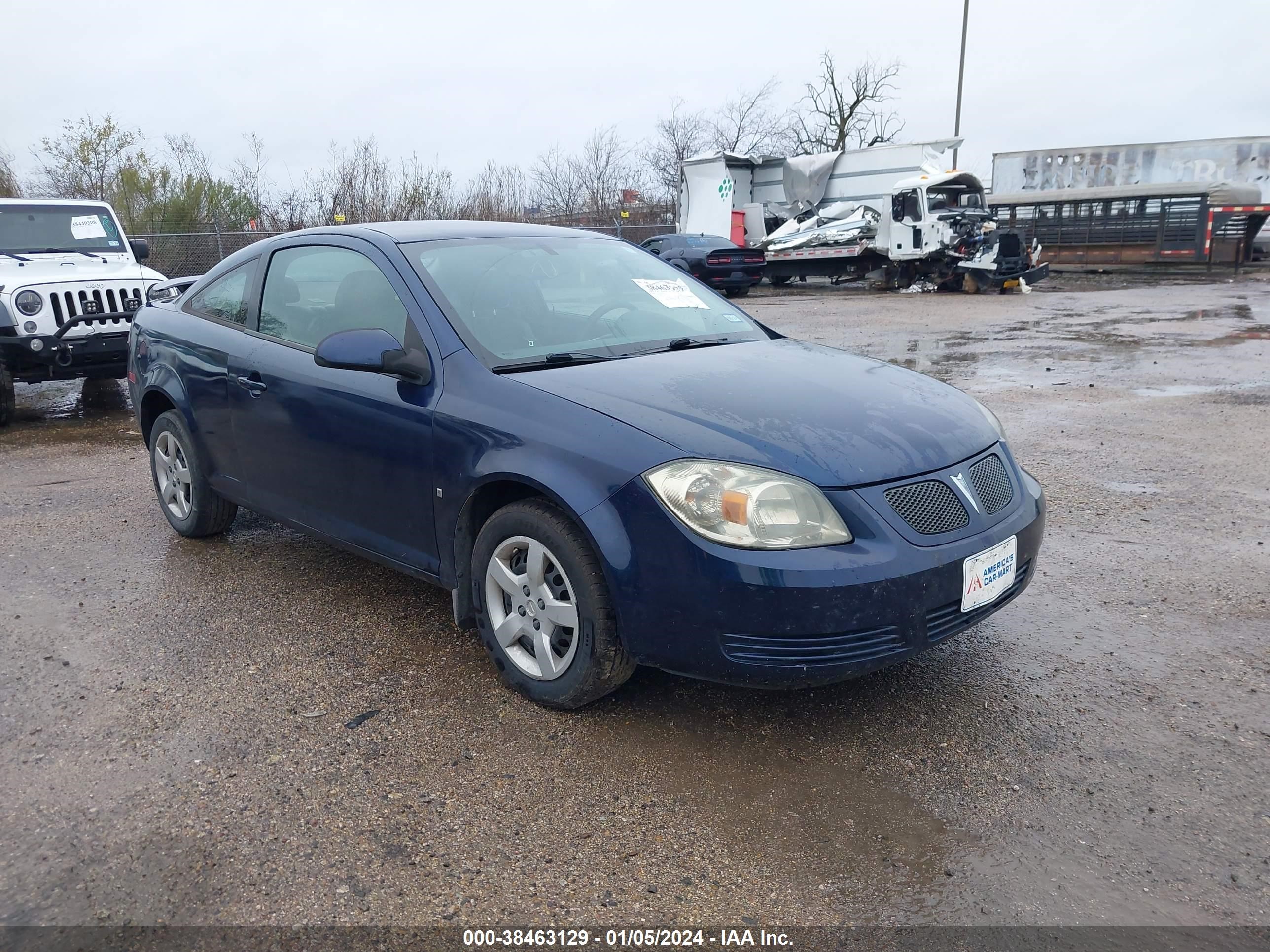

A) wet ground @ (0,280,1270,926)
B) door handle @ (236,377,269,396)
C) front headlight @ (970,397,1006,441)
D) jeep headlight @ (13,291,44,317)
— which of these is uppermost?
jeep headlight @ (13,291,44,317)

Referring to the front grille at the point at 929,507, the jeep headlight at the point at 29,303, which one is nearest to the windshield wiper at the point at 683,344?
the front grille at the point at 929,507

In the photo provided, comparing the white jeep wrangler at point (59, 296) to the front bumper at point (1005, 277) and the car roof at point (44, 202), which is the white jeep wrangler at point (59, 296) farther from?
the front bumper at point (1005, 277)

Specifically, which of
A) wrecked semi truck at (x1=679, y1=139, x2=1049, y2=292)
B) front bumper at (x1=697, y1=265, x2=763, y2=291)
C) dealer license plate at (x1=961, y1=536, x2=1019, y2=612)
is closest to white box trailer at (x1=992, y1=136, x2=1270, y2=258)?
wrecked semi truck at (x1=679, y1=139, x2=1049, y2=292)

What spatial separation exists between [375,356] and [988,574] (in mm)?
2182

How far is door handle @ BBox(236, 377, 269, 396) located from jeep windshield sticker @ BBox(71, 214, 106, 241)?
23.0 ft

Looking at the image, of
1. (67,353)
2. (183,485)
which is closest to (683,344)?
(183,485)

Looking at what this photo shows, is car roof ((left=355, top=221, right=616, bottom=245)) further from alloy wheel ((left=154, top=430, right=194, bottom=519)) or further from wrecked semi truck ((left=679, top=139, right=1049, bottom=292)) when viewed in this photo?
wrecked semi truck ((left=679, top=139, right=1049, bottom=292))

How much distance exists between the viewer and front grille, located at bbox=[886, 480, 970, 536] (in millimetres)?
2910

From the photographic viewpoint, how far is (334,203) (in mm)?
24672

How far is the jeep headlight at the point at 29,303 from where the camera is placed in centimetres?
Answer: 841

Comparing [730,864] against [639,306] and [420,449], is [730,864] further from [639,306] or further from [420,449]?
[639,306]

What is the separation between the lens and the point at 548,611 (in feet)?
10.3

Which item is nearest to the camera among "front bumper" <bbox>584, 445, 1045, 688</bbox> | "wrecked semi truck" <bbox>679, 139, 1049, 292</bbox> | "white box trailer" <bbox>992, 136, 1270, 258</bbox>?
"front bumper" <bbox>584, 445, 1045, 688</bbox>

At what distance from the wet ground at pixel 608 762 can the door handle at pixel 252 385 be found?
91 cm
